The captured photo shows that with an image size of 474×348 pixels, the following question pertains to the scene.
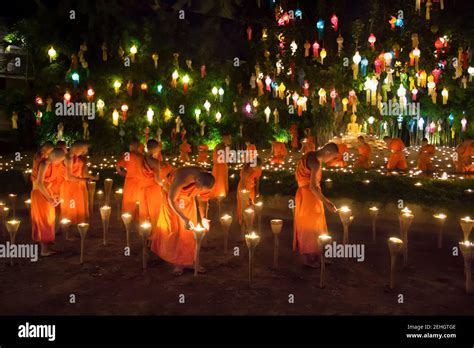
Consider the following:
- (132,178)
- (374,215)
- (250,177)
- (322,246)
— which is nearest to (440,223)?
(374,215)

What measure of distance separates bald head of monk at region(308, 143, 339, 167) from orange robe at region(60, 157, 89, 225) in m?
3.29

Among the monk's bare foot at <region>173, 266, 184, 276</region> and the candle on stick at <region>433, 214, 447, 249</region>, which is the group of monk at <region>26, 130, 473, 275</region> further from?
the candle on stick at <region>433, 214, 447, 249</region>

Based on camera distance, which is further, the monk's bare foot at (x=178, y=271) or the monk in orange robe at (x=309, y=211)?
the monk in orange robe at (x=309, y=211)

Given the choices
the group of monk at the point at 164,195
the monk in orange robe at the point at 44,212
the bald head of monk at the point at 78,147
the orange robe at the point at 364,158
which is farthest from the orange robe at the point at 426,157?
the monk in orange robe at the point at 44,212

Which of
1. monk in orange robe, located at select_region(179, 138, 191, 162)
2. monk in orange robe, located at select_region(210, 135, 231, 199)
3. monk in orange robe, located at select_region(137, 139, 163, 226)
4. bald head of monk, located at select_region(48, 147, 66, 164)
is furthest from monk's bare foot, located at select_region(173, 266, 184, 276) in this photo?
monk in orange robe, located at select_region(179, 138, 191, 162)

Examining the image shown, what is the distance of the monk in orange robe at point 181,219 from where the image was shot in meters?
4.59

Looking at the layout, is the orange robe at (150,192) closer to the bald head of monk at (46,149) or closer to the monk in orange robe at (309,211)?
the bald head of monk at (46,149)

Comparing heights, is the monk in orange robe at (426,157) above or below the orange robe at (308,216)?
above

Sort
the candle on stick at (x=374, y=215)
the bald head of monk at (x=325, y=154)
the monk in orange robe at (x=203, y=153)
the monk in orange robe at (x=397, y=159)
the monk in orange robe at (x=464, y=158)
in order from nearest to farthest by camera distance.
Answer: the bald head of monk at (x=325, y=154) → the candle on stick at (x=374, y=215) → the monk in orange robe at (x=464, y=158) → the monk in orange robe at (x=397, y=159) → the monk in orange robe at (x=203, y=153)

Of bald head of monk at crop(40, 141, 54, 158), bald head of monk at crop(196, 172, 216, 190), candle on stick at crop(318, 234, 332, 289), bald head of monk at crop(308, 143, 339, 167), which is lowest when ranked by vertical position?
candle on stick at crop(318, 234, 332, 289)

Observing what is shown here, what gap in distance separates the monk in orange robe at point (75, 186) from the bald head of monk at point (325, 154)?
312 cm

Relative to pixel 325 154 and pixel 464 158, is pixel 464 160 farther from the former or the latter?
pixel 325 154

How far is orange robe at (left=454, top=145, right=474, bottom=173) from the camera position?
1089 centimetres

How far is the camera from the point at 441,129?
2241 centimetres
